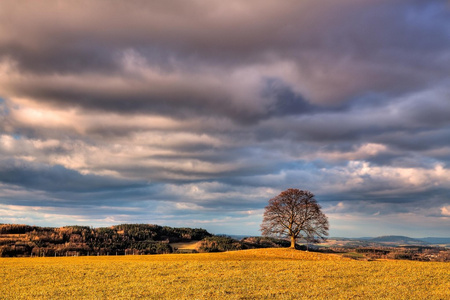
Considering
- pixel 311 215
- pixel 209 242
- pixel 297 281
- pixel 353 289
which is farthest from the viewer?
pixel 209 242

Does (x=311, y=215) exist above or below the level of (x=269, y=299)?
above

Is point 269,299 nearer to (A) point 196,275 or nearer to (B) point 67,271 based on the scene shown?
(A) point 196,275

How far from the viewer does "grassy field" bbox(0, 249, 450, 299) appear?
1307 inches

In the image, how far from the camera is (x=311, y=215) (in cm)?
8962

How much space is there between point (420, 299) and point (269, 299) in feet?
42.7

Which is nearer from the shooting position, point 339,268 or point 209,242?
point 339,268

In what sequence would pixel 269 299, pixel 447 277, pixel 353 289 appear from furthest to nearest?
pixel 447 277, pixel 353 289, pixel 269 299

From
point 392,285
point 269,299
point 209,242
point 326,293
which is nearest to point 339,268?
point 392,285

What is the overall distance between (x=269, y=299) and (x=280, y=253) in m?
49.3

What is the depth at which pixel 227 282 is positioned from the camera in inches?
1543

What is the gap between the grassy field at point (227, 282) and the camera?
109 feet

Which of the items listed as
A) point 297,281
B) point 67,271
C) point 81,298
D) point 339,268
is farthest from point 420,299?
point 67,271

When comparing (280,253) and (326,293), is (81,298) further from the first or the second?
(280,253)

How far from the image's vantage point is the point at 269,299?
30.8 meters
